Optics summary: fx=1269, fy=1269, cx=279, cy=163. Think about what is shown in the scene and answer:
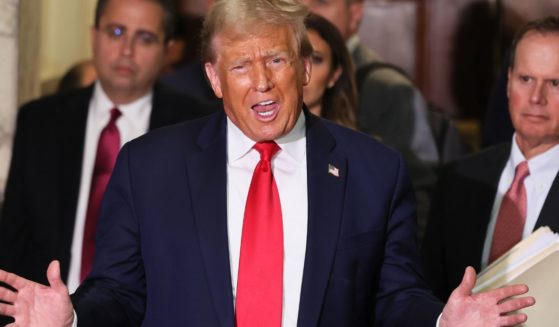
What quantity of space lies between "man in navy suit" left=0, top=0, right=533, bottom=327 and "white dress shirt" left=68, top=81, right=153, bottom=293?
1.23m

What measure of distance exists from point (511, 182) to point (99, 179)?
4.87 feet

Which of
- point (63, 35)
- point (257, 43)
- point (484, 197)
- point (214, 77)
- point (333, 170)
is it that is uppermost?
point (257, 43)

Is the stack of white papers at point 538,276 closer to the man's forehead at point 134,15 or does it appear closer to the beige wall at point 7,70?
the man's forehead at point 134,15

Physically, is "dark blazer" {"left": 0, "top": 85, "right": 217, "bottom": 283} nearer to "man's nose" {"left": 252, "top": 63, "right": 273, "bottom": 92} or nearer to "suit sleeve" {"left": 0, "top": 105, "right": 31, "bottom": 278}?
"suit sleeve" {"left": 0, "top": 105, "right": 31, "bottom": 278}

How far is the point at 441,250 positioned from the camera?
4305 millimetres

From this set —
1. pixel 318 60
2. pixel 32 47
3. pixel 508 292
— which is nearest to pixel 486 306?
pixel 508 292

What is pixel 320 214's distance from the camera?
3314mm

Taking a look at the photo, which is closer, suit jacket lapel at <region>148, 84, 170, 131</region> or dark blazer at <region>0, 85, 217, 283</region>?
dark blazer at <region>0, 85, 217, 283</region>

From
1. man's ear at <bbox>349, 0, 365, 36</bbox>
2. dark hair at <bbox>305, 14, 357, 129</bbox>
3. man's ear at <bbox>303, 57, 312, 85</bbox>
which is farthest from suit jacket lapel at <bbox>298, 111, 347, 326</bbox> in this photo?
man's ear at <bbox>349, 0, 365, 36</bbox>

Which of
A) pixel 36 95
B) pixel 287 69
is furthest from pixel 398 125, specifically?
pixel 287 69

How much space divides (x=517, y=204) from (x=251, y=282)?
124 centimetres

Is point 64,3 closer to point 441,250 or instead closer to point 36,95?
point 36,95

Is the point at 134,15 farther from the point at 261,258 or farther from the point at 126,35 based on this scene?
the point at 261,258

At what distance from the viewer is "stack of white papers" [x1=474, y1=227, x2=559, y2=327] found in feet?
11.7
